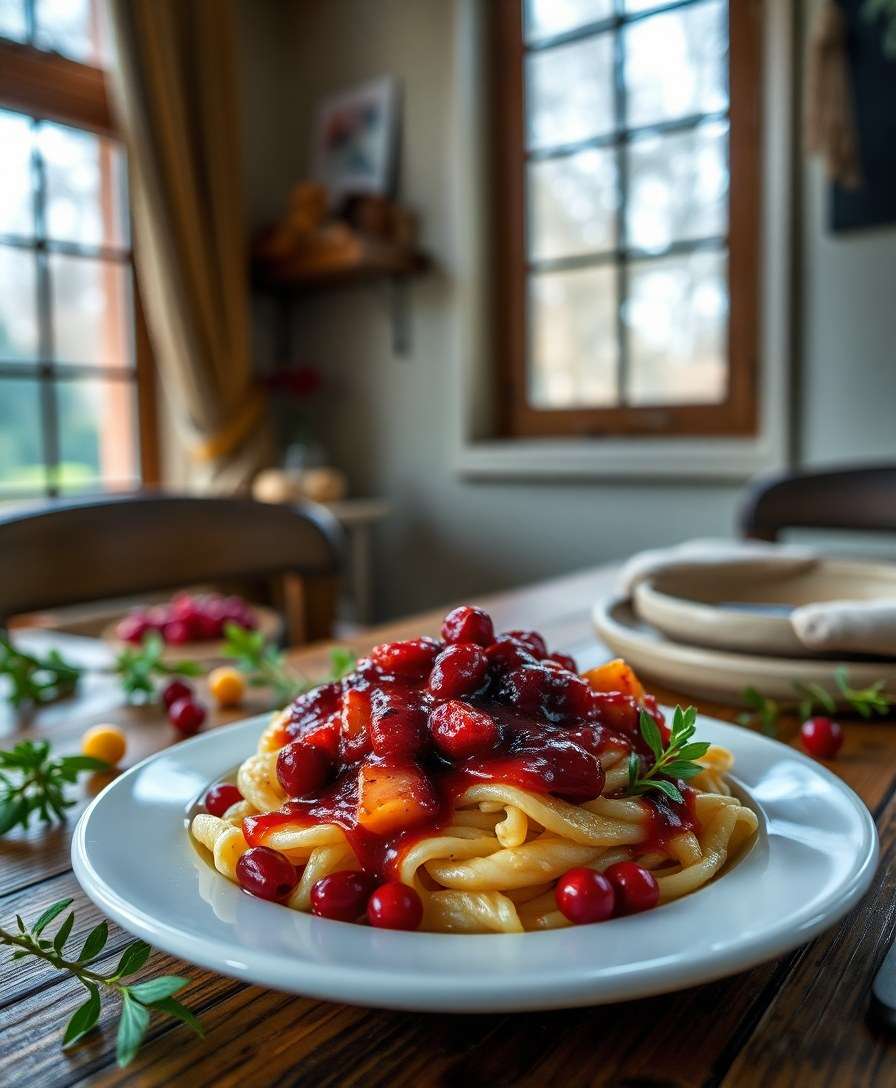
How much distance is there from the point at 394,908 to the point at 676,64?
9.95 ft

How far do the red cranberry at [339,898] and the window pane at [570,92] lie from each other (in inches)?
120

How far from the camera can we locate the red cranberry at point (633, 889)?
0.40 meters

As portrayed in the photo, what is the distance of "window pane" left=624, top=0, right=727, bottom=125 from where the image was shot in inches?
111

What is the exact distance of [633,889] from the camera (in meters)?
0.40

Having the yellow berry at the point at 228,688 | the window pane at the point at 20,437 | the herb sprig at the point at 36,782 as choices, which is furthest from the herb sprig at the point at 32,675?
the window pane at the point at 20,437

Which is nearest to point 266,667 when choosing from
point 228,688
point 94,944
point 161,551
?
point 228,688

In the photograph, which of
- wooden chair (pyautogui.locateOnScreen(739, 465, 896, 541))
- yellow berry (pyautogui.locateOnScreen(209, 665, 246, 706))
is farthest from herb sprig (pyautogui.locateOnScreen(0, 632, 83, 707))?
wooden chair (pyautogui.locateOnScreen(739, 465, 896, 541))

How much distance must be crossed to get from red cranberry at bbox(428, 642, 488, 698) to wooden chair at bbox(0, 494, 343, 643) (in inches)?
36.9

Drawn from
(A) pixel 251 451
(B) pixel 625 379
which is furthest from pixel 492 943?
(A) pixel 251 451

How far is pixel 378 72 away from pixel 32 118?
1214mm

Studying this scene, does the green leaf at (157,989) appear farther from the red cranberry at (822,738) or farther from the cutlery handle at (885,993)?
the red cranberry at (822,738)

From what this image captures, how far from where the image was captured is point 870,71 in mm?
2416

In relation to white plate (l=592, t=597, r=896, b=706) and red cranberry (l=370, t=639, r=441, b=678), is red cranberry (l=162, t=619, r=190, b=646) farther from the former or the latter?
red cranberry (l=370, t=639, r=441, b=678)

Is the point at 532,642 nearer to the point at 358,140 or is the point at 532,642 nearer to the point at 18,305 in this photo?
the point at 18,305
